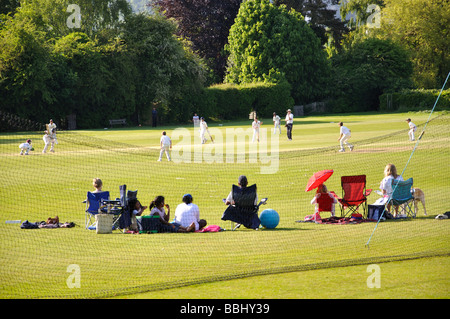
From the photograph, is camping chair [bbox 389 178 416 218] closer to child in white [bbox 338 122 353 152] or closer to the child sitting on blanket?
the child sitting on blanket

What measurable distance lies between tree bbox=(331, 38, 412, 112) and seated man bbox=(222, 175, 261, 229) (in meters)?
64.9

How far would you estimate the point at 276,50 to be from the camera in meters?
74.6

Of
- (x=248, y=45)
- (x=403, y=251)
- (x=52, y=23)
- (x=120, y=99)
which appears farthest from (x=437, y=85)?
(x=403, y=251)

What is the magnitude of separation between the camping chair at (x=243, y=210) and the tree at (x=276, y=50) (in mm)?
59936

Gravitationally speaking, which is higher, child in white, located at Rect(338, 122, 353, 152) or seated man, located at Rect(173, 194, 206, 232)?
child in white, located at Rect(338, 122, 353, 152)

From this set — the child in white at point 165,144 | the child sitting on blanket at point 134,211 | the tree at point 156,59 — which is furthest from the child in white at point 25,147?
the tree at point 156,59

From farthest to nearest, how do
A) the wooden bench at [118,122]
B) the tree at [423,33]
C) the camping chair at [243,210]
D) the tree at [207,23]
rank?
the tree at [207,23], the tree at [423,33], the wooden bench at [118,122], the camping chair at [243,210]

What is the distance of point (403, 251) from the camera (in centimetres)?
1135

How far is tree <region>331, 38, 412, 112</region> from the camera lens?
251 ft

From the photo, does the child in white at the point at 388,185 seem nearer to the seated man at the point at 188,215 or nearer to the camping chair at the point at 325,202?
the camping chair at the point at 325,202

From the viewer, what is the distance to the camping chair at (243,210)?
1405 centimetres

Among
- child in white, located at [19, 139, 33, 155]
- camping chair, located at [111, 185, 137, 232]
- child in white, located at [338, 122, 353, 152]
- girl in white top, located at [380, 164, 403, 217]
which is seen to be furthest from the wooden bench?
girl in white top, located at [380, 164, 403, 217]

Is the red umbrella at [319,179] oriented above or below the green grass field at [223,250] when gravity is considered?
above
